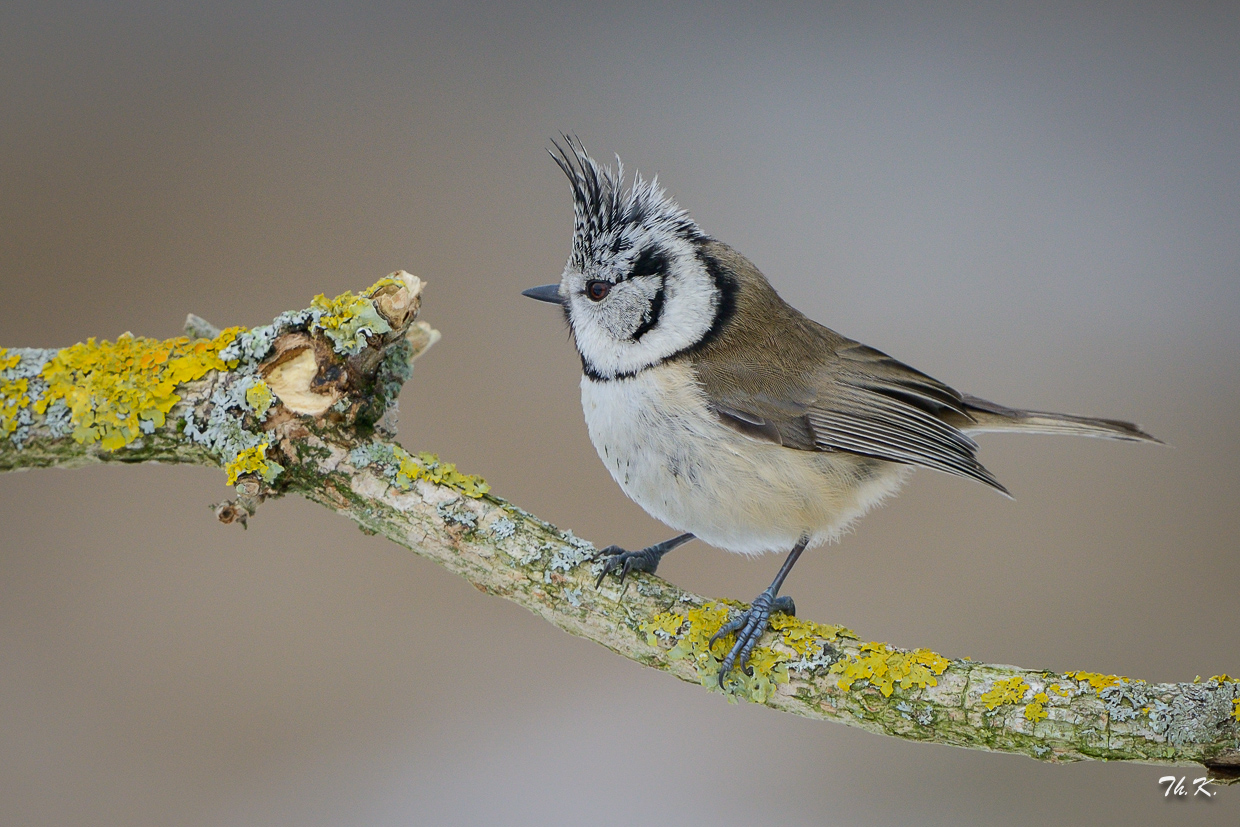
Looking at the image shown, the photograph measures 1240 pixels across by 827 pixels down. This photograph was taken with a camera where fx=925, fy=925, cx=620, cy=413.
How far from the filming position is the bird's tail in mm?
2305

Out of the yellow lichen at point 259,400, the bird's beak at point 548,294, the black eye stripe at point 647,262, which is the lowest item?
the yellow lichen at point 259,400

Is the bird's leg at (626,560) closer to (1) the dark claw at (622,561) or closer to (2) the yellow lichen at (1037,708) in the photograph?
(1) the dark claw at (622,561)

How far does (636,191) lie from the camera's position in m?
2.18

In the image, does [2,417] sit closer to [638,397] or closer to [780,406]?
[638,397]

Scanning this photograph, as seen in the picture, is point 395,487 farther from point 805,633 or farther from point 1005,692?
point 1005,692

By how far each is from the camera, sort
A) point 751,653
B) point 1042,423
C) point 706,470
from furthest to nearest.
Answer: point 1042,423
point 706,470
point 751,653

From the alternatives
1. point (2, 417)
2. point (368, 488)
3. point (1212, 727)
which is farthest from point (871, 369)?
point (2, 417)

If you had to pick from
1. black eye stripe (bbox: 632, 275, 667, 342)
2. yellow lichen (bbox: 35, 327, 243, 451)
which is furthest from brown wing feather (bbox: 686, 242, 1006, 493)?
yellow lichen (bbox: 35, 327, 243, 451)

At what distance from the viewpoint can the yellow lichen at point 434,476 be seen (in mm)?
2057

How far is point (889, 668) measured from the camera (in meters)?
1.78

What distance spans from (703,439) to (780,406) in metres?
0.22

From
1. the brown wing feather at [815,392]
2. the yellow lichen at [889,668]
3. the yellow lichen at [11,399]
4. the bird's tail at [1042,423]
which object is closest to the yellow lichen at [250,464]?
the yellow lichen at [11,399]

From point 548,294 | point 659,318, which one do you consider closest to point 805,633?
point 659,318

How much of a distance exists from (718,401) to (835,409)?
30 centimetres
